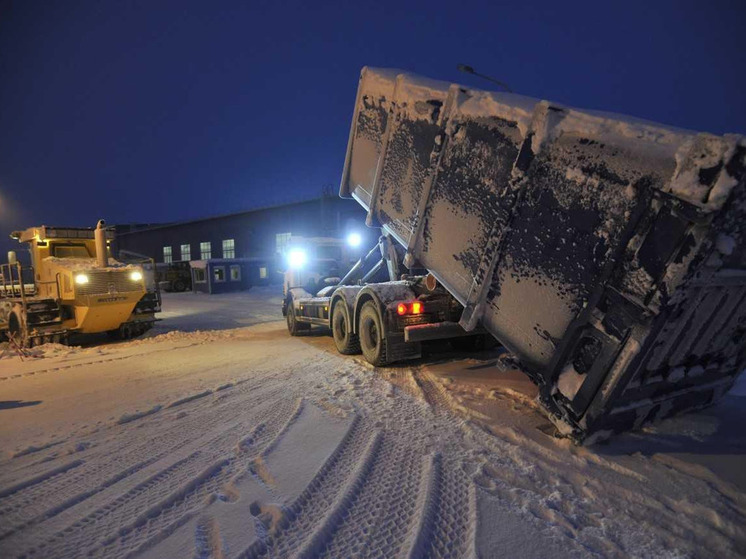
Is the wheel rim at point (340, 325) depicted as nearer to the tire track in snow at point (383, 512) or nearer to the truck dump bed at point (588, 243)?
the truck dump bed at point (588, 243)

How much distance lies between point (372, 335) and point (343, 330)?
1.24 meters

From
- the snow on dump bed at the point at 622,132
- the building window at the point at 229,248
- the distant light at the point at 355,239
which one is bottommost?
the building window at the point at 229,248

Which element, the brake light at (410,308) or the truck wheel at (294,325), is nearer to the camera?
the brake light at (410,308)

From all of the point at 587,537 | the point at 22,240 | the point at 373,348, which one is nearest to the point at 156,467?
the point at 587,537

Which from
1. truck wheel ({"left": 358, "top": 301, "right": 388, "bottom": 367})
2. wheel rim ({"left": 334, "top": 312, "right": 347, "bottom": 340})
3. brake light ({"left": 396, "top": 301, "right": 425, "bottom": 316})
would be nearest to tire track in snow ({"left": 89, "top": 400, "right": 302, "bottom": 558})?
truck wheel ({"left": 358, "top": 301, "right": 388, "bottom": 367})

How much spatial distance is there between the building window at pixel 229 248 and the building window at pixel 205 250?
2.92 m

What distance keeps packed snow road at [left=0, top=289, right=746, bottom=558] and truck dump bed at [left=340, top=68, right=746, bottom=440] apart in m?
0.51

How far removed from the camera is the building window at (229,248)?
4256 cm

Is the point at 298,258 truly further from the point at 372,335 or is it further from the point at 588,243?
the point at 588,243

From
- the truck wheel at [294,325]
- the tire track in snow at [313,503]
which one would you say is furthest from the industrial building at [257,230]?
the tire track in snow at [313,503]

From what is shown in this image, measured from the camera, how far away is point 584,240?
3367 mm

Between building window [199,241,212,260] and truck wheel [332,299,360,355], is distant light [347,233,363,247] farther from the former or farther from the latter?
building window [199,241,212,260]

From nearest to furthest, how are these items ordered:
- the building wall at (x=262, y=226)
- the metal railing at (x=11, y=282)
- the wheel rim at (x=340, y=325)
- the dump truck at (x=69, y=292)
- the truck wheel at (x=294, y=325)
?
1. the wheel rim at (x=340, y=325)
2. the dump truck at (x=69, y=292)
3. the metal railing at (x=11, y=282)
4. the truck wheel at (x=294, y=325)
5. the building wall at (x=262, y=226)

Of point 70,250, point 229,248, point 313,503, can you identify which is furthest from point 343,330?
point 229,248
